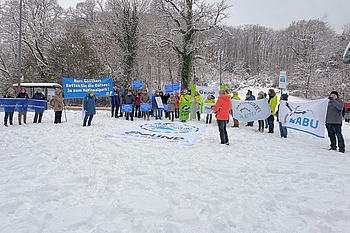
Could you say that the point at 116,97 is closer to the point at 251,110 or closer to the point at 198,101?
the point at 198,101

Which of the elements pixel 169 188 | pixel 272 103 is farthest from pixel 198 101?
pixel 169 188

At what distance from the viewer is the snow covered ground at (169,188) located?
3.27m

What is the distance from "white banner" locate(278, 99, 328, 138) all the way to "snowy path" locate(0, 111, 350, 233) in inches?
42.4

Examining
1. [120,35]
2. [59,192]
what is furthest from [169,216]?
[120,35]

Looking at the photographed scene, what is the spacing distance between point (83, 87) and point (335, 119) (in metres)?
11.2

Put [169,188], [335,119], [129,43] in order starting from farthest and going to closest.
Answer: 1. [129,43]
2. [335,119]
3. [169,188]

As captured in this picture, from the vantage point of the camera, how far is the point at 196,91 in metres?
14.4

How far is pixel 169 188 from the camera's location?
14.4 ft

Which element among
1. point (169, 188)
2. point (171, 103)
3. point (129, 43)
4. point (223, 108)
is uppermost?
point (129, 43)

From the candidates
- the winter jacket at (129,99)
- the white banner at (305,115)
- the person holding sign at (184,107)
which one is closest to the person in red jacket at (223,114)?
the white banner at (305,115)

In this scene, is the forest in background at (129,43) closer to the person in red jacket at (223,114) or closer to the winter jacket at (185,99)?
the winter jacket at (185,99)

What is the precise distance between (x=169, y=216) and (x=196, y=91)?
37.3 ft

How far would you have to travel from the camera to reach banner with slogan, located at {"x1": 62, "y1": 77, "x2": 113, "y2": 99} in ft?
41.4

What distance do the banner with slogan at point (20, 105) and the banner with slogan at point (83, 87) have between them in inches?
50.3
